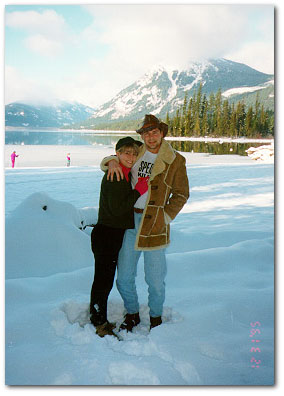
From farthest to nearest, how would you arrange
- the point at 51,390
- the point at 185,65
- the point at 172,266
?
the point at 185,65 < the point at 172,266 < the point at 51,390

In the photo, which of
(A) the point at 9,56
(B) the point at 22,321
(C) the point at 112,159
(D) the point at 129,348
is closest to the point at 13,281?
(B) the point at 22,321

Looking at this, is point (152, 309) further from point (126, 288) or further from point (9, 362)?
point (9, 362)

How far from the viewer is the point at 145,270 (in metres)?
2.13

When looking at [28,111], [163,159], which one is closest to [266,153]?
[163,159]

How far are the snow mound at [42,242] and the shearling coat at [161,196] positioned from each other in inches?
68.1

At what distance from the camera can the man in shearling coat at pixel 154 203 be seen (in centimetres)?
199

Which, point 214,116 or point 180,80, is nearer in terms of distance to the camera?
point 180,80

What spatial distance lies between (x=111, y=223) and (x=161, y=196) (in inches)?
15.3

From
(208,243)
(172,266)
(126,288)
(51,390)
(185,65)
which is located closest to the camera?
(51,390)

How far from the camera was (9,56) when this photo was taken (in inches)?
109

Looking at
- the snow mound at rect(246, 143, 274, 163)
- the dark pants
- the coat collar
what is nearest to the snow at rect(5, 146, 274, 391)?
the dark pants

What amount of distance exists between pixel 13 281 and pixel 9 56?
2057mm
